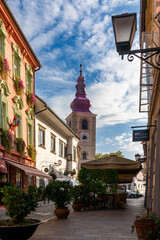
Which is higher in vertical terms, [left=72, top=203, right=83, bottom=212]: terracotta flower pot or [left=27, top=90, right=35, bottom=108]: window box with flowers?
[left=27, top=90, right=35, bottom=108]: window box with flowers

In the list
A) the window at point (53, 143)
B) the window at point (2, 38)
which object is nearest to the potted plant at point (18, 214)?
the window at point (2, 38)

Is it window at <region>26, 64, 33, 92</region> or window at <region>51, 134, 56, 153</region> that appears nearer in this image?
window at <region>26, 64, 33, 92</region>

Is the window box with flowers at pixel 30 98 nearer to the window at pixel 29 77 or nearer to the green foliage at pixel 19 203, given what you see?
the window at pixel 29 77

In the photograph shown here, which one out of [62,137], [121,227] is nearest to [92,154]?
[62,137]

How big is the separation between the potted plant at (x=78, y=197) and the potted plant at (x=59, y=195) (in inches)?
88.2

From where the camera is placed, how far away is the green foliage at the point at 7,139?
50.3ft

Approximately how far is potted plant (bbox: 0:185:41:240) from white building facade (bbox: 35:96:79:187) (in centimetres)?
1582

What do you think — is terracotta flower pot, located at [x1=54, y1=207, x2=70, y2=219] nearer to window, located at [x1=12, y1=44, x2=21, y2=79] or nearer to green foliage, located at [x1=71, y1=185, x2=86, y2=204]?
green foliage, located at [x1=71, y1=185, x2=86, y2=204]

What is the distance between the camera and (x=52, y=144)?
27.5 meters

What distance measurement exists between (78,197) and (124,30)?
397 inches

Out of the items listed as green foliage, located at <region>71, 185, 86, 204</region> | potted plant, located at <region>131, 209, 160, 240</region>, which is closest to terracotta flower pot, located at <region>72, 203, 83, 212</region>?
green foliage, located at <region>71, 185, 86, 204</region>

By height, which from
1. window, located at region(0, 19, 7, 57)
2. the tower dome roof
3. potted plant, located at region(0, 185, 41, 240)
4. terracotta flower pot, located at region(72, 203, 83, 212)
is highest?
the tower dome roof

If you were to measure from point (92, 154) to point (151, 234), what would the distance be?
7058 centimetres

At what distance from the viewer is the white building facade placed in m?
22.8
